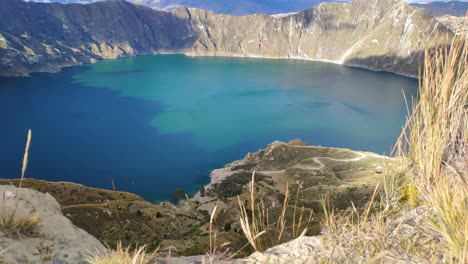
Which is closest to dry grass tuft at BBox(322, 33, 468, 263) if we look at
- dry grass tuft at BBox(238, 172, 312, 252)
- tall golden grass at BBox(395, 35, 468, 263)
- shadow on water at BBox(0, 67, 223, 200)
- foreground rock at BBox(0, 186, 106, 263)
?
tall golden grass at BBox(395, 35, 468, 263)

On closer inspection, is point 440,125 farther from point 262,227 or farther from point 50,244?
point 50,244

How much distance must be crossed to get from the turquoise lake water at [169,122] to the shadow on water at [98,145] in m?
0.24

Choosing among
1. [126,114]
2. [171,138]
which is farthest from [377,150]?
[126,114]

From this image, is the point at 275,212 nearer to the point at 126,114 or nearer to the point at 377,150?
the point at 377,150

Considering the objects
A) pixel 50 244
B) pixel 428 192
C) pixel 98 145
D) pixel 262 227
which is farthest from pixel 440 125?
pixel 98 145

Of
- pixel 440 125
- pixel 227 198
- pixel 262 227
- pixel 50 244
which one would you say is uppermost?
pixel 440 125

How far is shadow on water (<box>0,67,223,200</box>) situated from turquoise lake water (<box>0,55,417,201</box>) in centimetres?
24

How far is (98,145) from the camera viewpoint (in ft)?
284

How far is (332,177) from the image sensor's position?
6094 cm

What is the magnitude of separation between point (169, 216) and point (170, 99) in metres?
124

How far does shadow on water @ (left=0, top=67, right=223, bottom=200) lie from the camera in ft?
225

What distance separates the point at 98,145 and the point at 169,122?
29.4 m

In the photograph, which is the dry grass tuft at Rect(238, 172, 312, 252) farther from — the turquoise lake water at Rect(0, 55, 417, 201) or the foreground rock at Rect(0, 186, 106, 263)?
the turquoise lake water at Rect(0, 55, 417, 201)

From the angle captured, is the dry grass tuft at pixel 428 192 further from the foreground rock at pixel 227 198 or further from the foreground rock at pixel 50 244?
the foreground rock at pixel 50 244
